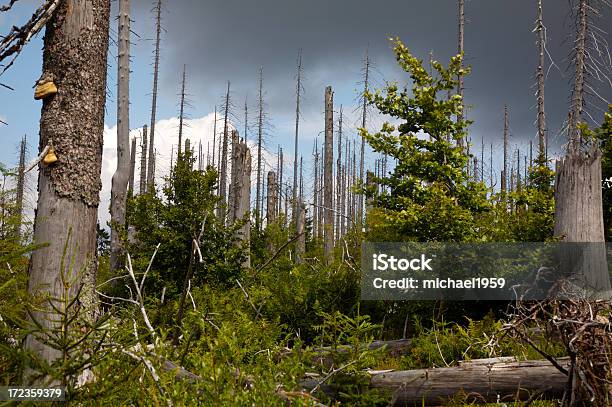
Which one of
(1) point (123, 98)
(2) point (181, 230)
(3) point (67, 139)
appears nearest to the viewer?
(3) point (67, 139)

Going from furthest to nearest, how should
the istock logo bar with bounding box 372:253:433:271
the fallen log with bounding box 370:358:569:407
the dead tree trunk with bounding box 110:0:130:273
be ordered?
the dead tree trunk with bounding box 110:0:130:273
the istock logo bar with bounding box 372:253:433:271
the fallen log with bounding box 370:358:569:407

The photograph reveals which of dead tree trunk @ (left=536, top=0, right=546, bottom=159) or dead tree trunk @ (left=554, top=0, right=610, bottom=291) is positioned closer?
dead tree trunk @ (left=554, top=0, right=610, bottom=291)

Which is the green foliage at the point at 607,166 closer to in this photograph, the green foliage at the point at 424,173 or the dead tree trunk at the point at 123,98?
the green foliage at the point at 424,173

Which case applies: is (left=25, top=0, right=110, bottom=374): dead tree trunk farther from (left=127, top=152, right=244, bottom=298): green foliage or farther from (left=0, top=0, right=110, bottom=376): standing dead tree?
(left=127, top=152, right=244, bottom=298): green foliage

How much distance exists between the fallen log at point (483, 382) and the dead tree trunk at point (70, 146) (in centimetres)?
361

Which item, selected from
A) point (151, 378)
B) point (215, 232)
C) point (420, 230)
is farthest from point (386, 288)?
point (151, 378)

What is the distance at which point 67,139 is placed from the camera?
18.2ft

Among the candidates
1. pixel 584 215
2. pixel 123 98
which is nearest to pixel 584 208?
pixel 584 215

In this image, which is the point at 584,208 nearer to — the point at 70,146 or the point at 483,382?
the point at 483,382

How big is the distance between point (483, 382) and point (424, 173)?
22.8 ft

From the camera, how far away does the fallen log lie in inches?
251

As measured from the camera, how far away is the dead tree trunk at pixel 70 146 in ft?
17.9
